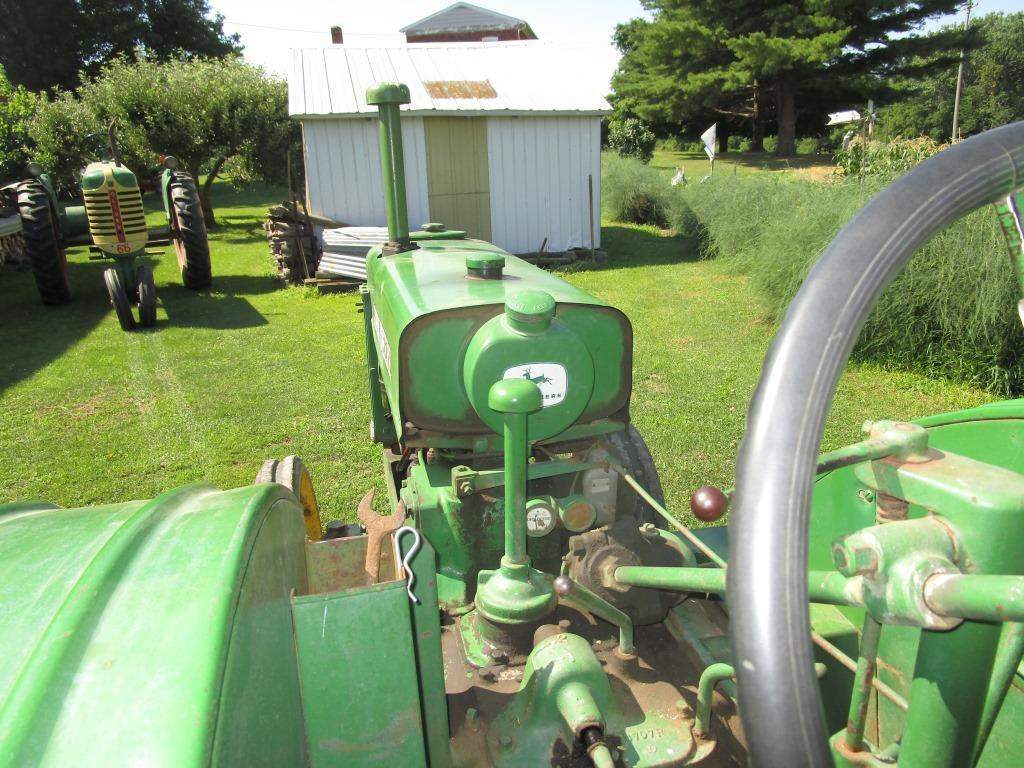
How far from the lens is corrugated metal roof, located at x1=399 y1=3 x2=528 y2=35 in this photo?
31.6 metres

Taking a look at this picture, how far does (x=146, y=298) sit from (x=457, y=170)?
5.13 m

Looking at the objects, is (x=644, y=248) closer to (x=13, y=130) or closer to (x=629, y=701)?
(x=13, y=130)

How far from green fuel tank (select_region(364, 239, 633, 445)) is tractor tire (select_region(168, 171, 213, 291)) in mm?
8086

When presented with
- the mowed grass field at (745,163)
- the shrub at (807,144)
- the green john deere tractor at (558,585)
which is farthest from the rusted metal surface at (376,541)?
the shrub at (807,144)

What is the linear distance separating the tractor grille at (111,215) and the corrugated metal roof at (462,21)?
26563 mm

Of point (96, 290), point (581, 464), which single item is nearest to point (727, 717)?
point (581, 464)

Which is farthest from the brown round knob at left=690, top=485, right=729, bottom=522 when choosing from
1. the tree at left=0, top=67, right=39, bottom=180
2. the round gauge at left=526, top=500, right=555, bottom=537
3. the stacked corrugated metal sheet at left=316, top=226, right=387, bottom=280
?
the tree at left=0, top=67, right=39, bottom=180

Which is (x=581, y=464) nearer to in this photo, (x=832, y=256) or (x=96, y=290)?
(x=832, y=256)

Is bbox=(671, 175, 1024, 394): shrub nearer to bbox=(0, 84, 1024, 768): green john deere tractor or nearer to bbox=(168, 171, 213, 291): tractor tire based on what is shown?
bbox=(0, 84, 1024, 768): green john deere tractor

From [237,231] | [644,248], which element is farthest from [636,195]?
[237,231]

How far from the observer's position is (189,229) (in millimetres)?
9453

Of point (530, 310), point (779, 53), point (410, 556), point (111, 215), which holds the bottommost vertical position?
point (410, 556)

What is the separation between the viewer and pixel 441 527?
232 cm

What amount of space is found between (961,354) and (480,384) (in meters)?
5.50
